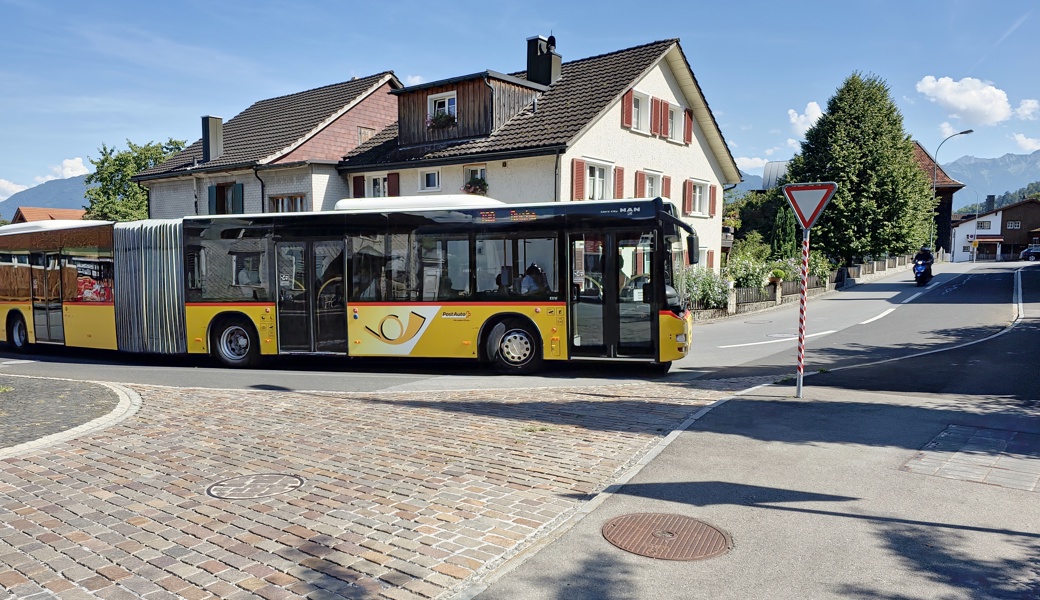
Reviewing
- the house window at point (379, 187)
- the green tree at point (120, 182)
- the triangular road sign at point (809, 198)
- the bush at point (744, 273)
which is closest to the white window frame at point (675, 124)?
the bush at point (744, 273)

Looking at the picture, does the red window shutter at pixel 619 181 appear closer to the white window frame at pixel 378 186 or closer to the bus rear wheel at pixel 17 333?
the white window frame at pixel 378 186

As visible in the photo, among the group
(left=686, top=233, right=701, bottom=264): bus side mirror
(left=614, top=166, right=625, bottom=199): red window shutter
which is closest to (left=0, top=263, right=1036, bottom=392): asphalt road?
(left=686, top=233, right=701, bottom=264): bus side mirror

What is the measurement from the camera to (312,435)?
311 inches

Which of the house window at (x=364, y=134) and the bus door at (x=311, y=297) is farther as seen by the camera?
the house window at (x=364, y=134)

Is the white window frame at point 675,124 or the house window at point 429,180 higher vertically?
the white window frame at point 675,124

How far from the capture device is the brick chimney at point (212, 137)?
32.6 m

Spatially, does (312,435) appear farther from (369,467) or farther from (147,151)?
(147,151)

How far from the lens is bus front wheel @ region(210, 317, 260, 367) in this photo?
571 inches

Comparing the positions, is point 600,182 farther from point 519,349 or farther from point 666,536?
point 666,536

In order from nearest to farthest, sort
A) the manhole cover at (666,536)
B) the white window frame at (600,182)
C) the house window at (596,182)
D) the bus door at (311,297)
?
the manhole cover at (666,536), the bus door at (311,297), the white window frame at (600,182), the house window at (596,182)

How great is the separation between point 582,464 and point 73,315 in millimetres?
14376

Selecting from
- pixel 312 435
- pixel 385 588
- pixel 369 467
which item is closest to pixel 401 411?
pixel 312 435

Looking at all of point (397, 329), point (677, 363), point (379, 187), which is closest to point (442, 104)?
point (379, 187)

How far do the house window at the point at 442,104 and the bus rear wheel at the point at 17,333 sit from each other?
47.5 ft
